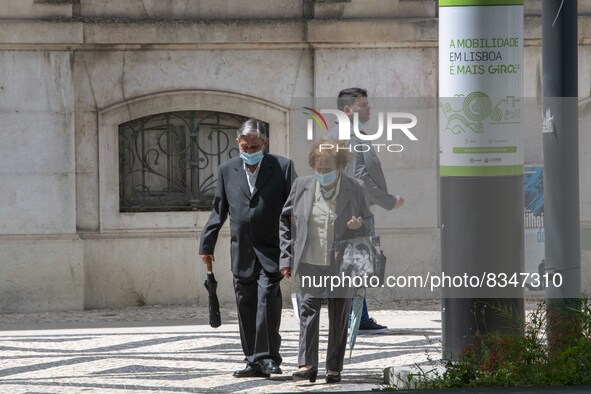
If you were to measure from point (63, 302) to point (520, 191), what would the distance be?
6490 mm

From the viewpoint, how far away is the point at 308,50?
1422 centimetres

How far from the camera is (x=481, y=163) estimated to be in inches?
330

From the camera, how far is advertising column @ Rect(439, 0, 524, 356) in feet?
27.2

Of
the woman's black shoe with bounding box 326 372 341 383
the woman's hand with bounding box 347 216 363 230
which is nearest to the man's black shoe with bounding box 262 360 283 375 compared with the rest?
the woman's black shoe with bounding box 326 372 341 383

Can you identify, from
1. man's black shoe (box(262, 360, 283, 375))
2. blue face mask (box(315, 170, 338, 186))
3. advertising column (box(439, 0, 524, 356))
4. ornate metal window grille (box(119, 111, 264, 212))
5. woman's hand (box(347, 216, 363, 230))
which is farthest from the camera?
ornate metal window grille (box(119, 111, 264, 212))

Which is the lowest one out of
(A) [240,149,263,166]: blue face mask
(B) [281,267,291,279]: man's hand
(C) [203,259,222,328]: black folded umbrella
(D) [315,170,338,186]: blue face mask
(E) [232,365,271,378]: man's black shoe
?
(E) [232,365,271,378]: man's black shoe

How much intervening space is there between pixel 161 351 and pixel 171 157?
12.0ft

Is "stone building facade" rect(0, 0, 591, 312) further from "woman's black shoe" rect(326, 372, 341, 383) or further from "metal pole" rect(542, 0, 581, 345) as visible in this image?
"metal pole" rect(542, 0, 581, 345)

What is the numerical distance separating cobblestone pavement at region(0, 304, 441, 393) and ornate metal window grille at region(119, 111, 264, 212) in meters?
1.05

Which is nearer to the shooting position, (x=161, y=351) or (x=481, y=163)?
(x=481, y=163)

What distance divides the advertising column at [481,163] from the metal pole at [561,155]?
0.18m

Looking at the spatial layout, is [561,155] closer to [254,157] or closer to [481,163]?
[481,163]

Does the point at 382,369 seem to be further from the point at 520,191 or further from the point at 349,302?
the point at 520,191

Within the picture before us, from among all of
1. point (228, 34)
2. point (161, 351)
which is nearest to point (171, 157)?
point (228, 34)
